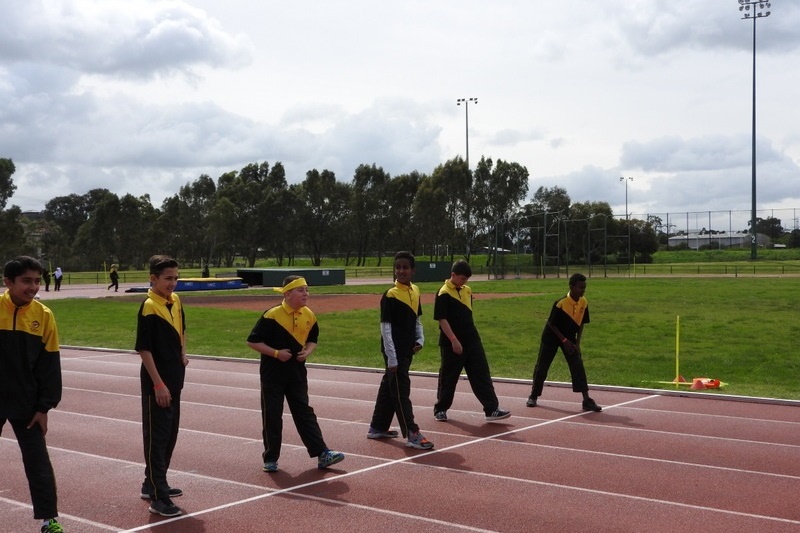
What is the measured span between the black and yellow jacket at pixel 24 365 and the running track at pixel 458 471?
3.22 feet

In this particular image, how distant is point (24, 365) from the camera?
6051mm

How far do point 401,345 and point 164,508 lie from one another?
3228 mm

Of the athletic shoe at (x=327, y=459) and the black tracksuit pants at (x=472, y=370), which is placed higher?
the black tracksuit pants at (x=472, y=370)

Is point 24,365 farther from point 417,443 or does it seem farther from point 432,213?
point 432,213

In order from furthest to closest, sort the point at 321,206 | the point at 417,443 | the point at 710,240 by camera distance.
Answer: the point at 321,206, the point at 710,240, the point at 417,443

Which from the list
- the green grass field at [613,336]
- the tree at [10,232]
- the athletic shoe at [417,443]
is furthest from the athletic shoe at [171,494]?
the tree at [10,232]

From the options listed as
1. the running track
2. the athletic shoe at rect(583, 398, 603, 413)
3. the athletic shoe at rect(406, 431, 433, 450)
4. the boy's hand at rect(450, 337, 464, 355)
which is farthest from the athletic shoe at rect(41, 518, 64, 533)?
the athletic shoe at rect(583, 398, 603, 413)

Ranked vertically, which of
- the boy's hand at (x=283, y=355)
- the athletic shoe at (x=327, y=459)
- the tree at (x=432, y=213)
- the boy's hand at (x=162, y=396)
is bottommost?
the athletic shoe at (x=327, y=459)

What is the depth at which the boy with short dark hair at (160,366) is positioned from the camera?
22.6 feet

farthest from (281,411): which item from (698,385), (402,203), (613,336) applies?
(402,203)

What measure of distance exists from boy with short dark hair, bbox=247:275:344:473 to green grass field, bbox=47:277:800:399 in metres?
7.01

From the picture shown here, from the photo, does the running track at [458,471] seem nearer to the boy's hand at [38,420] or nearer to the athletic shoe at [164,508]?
the athletic shoe at [164,508]

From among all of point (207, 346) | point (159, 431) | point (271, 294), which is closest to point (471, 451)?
point (159, 431)

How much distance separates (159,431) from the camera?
6.98 meters
